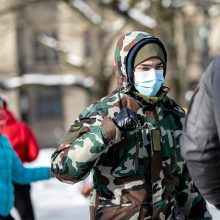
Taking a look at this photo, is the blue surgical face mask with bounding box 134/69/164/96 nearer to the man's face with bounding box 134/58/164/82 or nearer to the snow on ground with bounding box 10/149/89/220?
the man's face with bounding box 134/58/164/82

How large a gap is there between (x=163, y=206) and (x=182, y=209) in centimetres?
24

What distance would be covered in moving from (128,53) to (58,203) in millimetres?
7063

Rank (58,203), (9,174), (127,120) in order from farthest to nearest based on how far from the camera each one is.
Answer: (58,203) → (9,174) → (127,120)

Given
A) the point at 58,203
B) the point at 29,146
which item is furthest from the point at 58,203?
the point at 29,146

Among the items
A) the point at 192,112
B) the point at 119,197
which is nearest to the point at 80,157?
the point at 119,197

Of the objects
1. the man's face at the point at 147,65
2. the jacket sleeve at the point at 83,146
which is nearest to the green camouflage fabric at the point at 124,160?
the jacket sleeve at the point at 83,146

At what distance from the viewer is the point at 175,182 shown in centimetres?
302

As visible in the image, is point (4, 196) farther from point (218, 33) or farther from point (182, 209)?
point (218, 33)

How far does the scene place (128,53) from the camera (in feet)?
10.00

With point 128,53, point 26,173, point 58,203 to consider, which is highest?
point 128,53

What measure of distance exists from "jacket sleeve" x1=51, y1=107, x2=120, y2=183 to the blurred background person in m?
0.83

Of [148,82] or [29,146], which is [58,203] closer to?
[29,146]

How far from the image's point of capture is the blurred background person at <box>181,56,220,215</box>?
6.26 feet

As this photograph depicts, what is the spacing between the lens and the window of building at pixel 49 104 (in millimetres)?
37719
